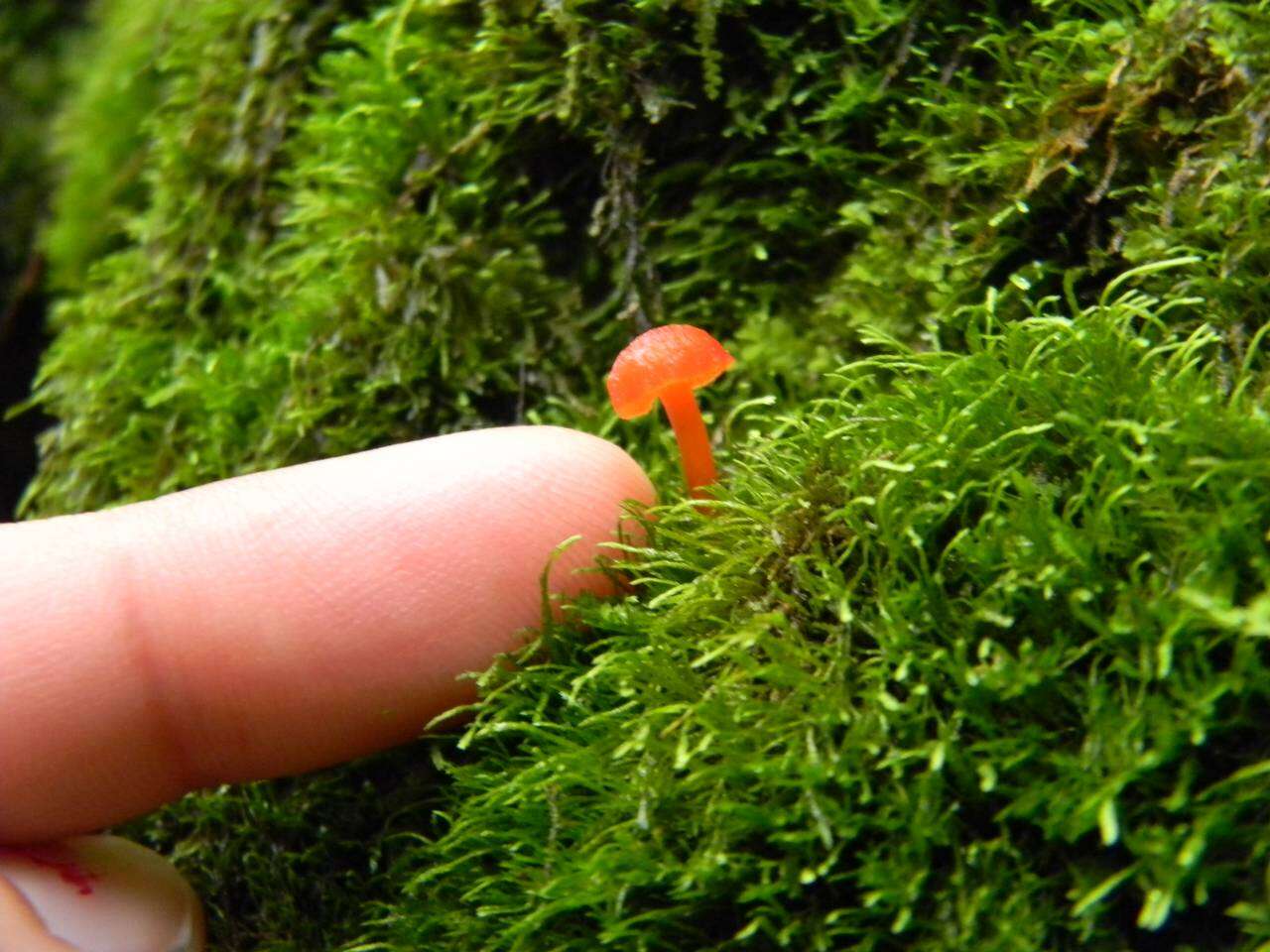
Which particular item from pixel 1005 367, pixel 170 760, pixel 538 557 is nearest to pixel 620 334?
pixel 538 557

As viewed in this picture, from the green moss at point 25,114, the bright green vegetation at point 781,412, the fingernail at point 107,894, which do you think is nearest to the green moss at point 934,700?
the bright green vegetation at point 781,412

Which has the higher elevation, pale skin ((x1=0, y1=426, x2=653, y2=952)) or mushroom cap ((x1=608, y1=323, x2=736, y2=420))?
mushroom cap ((x1=608, y1=323, x2=736, y2=420))

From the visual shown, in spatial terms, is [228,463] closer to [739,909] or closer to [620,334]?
[620,334]

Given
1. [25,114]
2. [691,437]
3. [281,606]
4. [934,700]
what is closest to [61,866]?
[281,606]

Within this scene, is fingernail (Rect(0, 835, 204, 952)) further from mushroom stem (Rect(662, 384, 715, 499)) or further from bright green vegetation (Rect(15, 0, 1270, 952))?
mushroom stem (Rect(662, 384, 715, 499))

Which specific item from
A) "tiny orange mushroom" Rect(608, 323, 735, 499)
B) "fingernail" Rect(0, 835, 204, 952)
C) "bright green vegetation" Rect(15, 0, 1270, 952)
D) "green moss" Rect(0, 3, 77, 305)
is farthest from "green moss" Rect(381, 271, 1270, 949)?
"green moss" Rect(0, 3, 77, 305)

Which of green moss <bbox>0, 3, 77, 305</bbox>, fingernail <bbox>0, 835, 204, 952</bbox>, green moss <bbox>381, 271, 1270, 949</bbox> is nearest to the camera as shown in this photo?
green moss <bbox>381, 271, 1270, 949</bbox>
